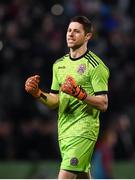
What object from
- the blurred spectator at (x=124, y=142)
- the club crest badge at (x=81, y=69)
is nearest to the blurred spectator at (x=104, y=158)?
the blurred spectator at (x=124, y=142)

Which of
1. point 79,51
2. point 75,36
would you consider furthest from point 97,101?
point 75,36

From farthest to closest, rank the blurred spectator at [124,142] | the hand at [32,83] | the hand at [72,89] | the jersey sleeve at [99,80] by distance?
the blurred spectator at [124,142]
the hand at [32,83]
the jersey sleeve at [99,80]
the hand at [72,89]

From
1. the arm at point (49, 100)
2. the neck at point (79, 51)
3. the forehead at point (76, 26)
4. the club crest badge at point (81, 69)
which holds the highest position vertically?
the forehead at point (76, 26)

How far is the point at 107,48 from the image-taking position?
1461 centimetres

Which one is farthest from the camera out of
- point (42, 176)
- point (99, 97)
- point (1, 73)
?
point (1, 73)

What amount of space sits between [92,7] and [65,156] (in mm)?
7662

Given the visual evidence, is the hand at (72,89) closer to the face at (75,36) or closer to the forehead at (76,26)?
the face at (75,36)

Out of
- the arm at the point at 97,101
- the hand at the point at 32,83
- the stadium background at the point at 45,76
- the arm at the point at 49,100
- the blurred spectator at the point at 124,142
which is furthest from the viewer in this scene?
the blurred spectator at the point at 124,142

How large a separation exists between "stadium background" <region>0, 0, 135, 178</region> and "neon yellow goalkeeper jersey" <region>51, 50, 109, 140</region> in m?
4.30

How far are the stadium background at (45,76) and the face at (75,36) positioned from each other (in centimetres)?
448

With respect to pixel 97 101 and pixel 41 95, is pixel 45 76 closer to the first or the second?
pixel 41 95

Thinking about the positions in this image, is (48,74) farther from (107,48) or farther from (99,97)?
(99,97)

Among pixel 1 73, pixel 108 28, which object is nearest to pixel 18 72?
pixel 1 73

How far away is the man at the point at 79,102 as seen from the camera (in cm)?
757
